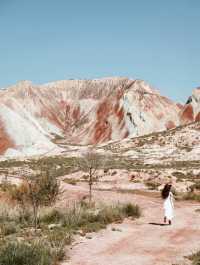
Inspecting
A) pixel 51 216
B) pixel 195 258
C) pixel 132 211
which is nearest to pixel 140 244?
pixel 195 258

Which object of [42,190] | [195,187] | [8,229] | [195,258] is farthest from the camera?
[195,187]

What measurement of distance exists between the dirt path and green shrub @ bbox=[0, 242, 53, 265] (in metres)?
0.71

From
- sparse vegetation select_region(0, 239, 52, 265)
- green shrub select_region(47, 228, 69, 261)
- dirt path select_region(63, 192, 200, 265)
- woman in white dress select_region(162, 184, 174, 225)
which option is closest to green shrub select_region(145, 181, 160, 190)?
dirt path select_region(63, 192, 200, 265)

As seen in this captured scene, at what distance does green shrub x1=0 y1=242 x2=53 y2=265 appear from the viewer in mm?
10055

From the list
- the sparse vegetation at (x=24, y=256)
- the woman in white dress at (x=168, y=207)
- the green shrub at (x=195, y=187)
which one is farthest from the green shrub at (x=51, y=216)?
the green shrub at (x=195, y=187)

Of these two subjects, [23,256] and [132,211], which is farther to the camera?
[132,211]

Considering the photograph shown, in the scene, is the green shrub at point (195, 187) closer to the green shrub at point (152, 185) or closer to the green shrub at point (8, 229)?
the green shrub at point (152, 185)

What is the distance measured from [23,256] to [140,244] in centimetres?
411

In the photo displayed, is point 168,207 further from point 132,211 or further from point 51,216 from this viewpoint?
point 51,216

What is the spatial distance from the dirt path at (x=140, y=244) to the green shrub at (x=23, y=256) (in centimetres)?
71

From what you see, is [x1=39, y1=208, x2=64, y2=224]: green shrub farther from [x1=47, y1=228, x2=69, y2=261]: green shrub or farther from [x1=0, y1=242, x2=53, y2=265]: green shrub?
[x1=0, y1=242, x2=53, y2=265]: green shrub

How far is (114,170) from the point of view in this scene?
44.0 m

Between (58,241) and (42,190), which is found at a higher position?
(42,190)

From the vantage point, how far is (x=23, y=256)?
1015 cm
